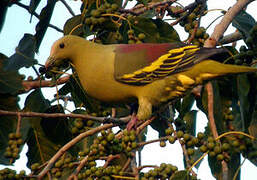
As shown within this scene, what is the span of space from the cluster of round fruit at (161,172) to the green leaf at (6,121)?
1389mm

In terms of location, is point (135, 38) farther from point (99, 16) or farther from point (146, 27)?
point (99, 16)

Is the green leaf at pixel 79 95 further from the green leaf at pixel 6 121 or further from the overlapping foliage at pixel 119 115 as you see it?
the green leaf at pixel 6 121

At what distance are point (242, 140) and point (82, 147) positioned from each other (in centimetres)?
145

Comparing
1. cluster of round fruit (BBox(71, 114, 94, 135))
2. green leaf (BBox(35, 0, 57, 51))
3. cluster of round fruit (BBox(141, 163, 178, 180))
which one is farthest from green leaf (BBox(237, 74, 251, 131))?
green leaf (BBox(35, 0, 57, 51))

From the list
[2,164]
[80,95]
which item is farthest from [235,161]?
[2,164]

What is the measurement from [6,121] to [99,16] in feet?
3.88

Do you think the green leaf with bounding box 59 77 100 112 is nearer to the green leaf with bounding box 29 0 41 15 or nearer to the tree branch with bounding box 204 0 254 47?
the green leaf with bounding box 29 0 41 15

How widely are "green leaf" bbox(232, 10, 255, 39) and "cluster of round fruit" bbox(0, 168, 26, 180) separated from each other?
197 cm

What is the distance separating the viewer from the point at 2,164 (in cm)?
362

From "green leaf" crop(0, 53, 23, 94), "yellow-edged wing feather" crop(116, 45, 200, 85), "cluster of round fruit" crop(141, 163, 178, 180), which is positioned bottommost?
"cluster of round fruit" crop(141, 163, 178, 180)

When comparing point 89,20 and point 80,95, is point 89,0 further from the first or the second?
point 80,95

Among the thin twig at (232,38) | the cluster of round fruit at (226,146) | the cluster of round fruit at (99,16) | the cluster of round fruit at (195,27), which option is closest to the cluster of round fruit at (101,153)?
the cluster of round fruit at (226,146)

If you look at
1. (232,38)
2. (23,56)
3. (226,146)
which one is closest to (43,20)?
(23,56)

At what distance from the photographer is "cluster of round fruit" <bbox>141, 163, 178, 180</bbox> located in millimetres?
2767
